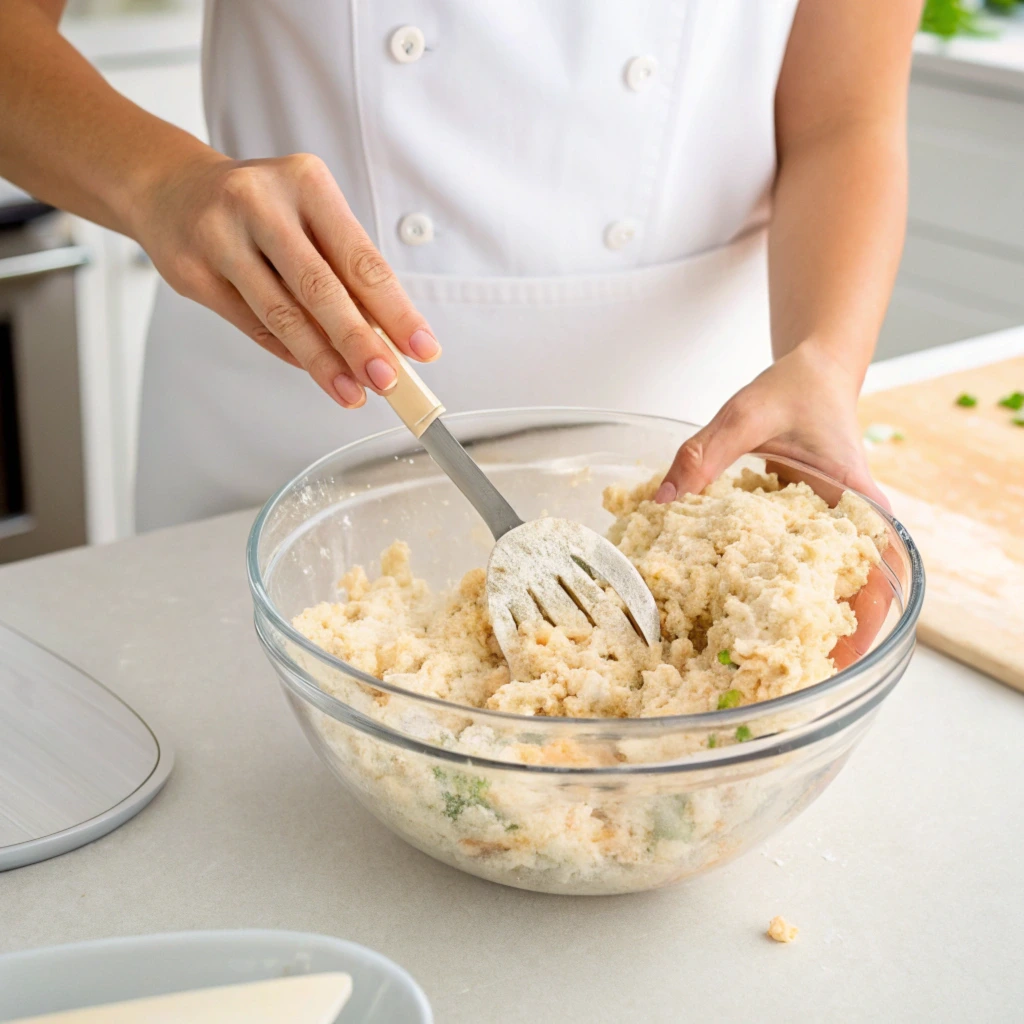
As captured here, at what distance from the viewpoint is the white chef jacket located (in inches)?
40.8

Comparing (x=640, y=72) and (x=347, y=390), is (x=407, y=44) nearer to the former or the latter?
(x=640, y=72)

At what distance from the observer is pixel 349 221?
2.30ft

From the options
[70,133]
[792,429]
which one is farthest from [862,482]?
[70,133]

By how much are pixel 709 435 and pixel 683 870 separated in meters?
0.30

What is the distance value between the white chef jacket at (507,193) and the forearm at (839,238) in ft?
0.27

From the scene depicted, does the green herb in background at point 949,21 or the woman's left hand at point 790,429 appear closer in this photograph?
the woman's left hand at point 790,429

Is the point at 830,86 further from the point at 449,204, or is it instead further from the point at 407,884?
the point at 407,884

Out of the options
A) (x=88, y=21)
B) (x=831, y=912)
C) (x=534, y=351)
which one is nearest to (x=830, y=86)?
(x=534, y=351)

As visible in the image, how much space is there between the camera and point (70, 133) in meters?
0.91

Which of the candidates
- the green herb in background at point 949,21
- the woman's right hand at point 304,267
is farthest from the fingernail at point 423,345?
the green herb in background at point 949,21

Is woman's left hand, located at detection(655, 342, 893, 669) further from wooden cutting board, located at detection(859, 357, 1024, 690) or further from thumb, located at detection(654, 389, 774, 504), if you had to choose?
wooden cutting board, located at detection(859, 357, 1024, 690)

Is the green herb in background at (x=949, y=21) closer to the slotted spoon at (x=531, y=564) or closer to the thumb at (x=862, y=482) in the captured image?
the thumb at (x=862, y=482)

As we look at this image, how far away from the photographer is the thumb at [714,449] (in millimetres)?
761

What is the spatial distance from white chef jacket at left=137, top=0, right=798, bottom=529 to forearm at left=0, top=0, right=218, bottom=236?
19 cm
